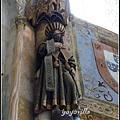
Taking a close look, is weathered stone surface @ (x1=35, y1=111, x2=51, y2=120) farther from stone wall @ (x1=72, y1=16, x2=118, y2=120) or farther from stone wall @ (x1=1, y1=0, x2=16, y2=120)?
stone wall @ (x1=72, y1=16, x2=118, y2=120)

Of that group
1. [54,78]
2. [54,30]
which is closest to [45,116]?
[54,78]

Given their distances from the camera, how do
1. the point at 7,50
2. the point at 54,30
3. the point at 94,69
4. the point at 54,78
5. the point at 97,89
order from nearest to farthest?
the point at 54,78, the point at 7,50, the point at 54,30, the point at 97,89, the point at 94,69

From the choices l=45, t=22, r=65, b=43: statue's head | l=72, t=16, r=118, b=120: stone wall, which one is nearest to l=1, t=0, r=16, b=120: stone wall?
l=45, t=22, r=65, b=43: statue's head

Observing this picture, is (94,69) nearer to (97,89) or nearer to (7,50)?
(97,89)

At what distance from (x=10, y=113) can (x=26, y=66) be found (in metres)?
0.66

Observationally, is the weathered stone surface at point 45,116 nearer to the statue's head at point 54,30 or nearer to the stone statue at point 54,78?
the stone statue at point 54,78

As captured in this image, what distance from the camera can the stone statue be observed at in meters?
3.05

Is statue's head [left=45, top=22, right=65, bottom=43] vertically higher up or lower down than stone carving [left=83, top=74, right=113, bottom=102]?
higher up

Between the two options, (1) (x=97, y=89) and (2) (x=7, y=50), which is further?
(1) (x=97, y=89)

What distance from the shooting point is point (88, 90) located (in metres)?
3.99

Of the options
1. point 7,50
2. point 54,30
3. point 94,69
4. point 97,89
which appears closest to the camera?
point 7,50

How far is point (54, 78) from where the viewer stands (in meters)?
3.22

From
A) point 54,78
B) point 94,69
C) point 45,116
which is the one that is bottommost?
point 45,116

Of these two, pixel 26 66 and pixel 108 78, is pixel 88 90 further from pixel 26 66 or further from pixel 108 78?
pixel 26 66
